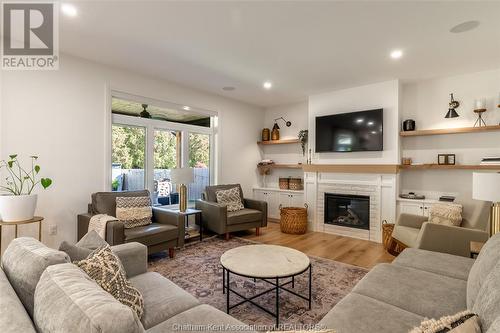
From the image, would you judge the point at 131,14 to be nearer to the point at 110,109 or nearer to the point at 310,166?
the point at 110,109

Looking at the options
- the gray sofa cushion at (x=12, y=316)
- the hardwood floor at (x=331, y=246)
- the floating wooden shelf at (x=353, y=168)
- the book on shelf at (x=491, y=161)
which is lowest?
the hardwood floor at (x=331, y=246)

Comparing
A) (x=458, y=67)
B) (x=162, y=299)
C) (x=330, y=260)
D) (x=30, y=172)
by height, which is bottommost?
(x=330, y=260)

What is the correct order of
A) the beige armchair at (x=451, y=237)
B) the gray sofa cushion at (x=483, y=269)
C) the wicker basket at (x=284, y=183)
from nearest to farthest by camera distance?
the gray sofa cushion at (x=483, y=269)
the beige armchair at (x=451, y=237)
the wicker basket at (x=284, y=183)

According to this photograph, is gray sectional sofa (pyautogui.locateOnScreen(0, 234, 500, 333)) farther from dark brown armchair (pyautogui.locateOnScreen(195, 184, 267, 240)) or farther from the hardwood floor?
dark brown armchair (pyautogui.locateOnScreen(195, 184, 267, 240))

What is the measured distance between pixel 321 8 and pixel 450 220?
9.37 feet

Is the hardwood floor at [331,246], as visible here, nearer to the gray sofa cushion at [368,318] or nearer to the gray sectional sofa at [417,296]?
the gray sectional sofa at [417,296]

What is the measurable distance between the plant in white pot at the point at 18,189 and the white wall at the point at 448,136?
5.05m

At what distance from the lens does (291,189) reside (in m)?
5.48

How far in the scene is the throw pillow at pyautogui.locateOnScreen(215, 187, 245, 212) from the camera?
4512mm

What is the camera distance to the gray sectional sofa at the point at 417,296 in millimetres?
1232

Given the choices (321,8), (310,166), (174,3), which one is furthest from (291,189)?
(174,3)

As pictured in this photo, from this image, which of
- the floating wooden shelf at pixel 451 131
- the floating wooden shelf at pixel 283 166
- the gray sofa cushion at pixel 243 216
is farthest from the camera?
the floating wooden shelf at pixel 283 166

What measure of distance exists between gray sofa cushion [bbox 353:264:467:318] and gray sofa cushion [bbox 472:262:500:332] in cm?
35

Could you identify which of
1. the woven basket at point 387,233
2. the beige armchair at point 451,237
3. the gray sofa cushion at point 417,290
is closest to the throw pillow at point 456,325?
the gray sofa cushion at point 417,290
